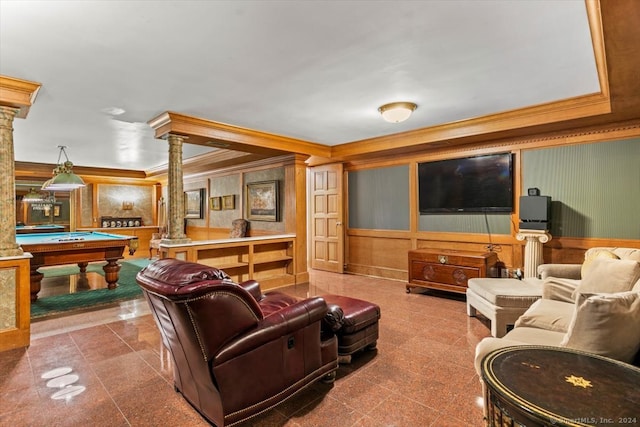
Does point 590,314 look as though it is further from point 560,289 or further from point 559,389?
point 560,289

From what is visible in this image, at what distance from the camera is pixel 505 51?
8.29 feet

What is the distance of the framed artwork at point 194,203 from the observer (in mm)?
8688

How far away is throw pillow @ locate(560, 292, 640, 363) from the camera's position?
4.75 feet

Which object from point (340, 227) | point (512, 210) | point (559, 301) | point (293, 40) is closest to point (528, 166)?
point (512, 210)

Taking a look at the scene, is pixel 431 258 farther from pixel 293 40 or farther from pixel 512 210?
pixel 293 40

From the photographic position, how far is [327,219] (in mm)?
6781

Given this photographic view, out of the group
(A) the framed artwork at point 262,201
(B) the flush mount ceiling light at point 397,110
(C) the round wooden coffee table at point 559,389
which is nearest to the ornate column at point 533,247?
(B) the flush mount ceiling light at point 397,110

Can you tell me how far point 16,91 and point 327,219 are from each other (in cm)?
495

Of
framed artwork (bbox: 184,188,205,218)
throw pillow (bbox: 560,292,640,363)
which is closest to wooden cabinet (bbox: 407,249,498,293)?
throw pillow (bbox: 560,292,640,363)

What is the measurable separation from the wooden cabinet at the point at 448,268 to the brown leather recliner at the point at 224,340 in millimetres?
2998

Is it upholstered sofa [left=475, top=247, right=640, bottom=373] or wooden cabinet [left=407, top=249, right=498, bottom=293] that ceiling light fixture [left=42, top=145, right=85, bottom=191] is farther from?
upholstered sofa [left=475, top=247, right=640, bottom=373]

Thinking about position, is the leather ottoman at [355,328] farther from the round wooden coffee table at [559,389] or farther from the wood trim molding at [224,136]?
the wood trim molding at [224,136]

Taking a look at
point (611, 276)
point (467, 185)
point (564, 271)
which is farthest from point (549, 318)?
point (467, 185)

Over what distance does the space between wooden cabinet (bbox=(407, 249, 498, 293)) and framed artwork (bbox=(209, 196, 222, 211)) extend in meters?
5.03
